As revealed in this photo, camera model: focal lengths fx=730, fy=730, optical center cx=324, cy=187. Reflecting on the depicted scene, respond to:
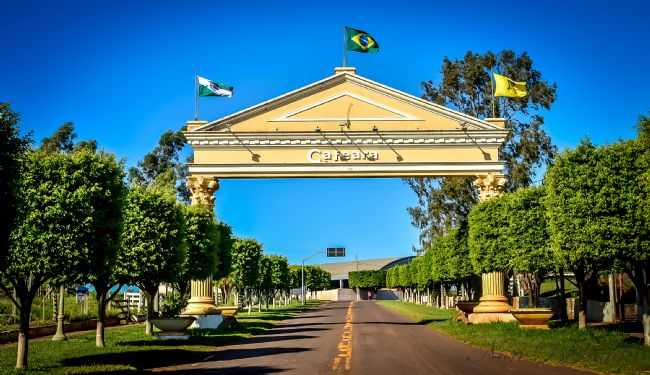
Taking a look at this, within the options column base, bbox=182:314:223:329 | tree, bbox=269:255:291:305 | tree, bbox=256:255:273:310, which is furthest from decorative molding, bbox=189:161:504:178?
tree, bbox=269:255:291:305

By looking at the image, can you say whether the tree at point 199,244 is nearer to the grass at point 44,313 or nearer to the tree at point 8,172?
the grass at point 44,313

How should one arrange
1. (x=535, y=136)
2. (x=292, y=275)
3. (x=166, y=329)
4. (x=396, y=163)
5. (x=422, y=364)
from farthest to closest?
(x=292, y=275) → (x=535, y=136) → (x=396, y=163) → (x=166, y=329) → (x=422, y=364)

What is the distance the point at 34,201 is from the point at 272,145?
2277 cm

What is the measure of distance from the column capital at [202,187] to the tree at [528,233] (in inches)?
647

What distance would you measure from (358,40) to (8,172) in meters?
31.1

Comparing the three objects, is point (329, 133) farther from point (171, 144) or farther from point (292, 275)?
point (292, 275)

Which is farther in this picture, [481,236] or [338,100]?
[338,100]

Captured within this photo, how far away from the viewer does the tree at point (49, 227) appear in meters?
18.4

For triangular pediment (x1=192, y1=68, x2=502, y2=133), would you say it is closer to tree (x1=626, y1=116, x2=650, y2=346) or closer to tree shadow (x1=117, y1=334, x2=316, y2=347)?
tree shadow (x1=117, y1=334, x2=316, y2=347)

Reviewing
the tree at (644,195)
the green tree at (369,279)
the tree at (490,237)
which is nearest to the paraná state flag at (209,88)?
the tree at (490,237)

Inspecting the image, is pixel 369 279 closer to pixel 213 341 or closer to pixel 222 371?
pixel 213 341

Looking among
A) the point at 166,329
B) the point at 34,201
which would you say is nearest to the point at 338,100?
the point at 166,329

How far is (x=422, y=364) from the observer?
18.6m

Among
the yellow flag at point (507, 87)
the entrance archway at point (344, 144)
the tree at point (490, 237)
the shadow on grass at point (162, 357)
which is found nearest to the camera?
the shadow on grass at point (162, 357)
